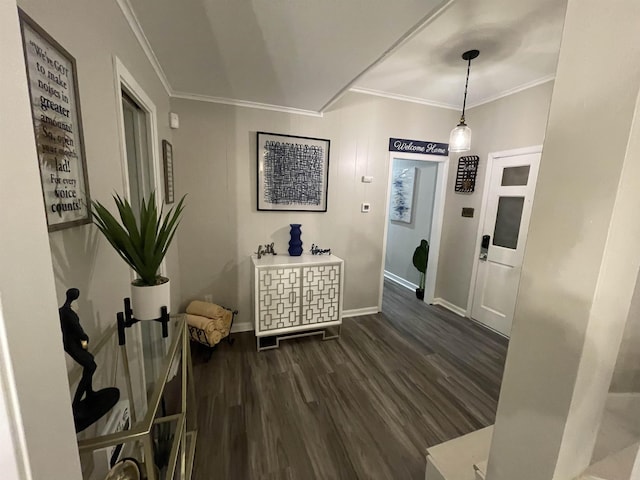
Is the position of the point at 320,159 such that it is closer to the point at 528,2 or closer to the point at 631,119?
the point at 528,2

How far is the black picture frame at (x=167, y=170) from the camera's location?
6.69 ft

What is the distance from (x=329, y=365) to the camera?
2.23 m

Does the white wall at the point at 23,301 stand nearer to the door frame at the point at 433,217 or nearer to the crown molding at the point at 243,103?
the crown molding at the point at 243,103

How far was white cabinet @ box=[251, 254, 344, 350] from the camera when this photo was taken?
2.37 meters

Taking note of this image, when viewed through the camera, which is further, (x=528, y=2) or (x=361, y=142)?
(x=361, y=142)

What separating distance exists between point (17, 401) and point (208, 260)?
239 cm

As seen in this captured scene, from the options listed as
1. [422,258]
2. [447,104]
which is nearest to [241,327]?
[422,258]

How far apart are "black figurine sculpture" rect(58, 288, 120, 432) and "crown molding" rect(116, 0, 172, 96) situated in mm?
1407

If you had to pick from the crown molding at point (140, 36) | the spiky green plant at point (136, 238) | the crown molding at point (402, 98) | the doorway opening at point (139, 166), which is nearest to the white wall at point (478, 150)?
the crown molding at point (402, 98)

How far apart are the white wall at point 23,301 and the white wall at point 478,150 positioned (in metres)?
3.24

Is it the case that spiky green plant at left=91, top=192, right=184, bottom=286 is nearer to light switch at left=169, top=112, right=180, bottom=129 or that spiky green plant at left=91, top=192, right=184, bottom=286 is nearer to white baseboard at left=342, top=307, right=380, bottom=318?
light switch at left=169, top=112, right=180, bottom=129

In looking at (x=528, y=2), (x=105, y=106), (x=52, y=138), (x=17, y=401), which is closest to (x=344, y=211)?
(x=528, y=2)

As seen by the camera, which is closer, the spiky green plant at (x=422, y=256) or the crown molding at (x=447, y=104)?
the crown molding at (x=447, y=104)

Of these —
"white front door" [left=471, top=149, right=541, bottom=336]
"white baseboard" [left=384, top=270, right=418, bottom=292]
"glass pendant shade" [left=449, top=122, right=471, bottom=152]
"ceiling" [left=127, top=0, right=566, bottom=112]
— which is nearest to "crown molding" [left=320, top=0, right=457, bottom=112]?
"ceiling" [left=127, top=0, right=566, bottom=112]
